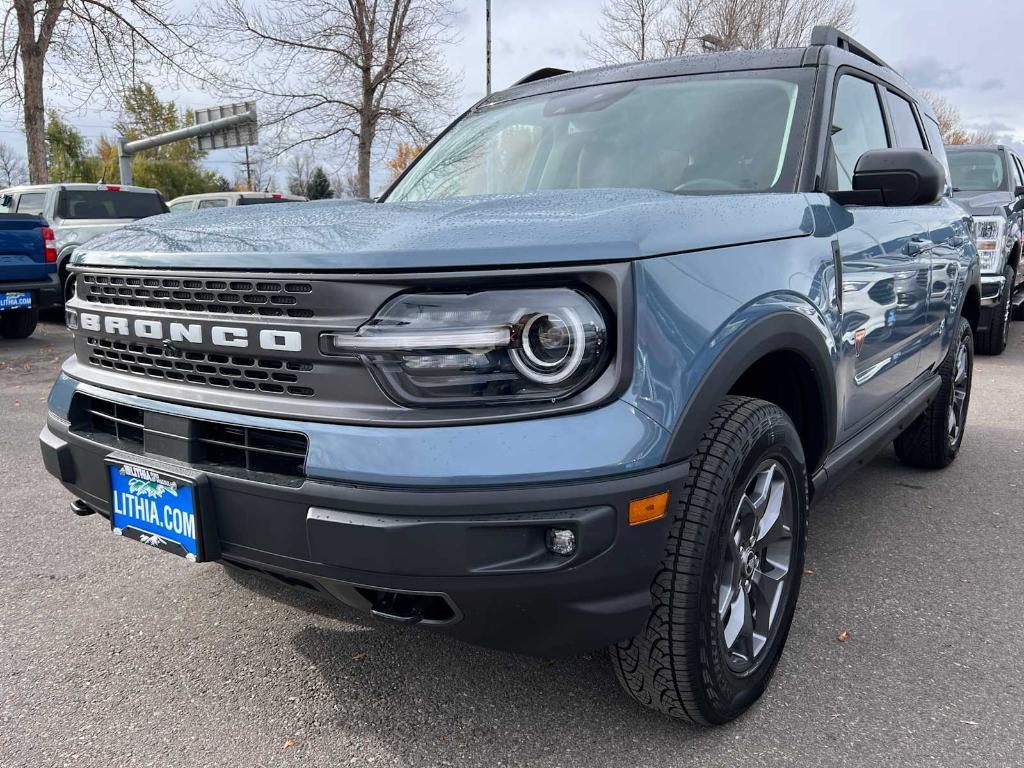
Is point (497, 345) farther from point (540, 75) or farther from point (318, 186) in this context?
point (318, 186)

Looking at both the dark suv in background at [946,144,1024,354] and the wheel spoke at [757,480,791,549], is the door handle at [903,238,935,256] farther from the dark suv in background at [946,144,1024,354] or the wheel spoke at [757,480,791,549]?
the dark suv in background at [946,144,1024,354]

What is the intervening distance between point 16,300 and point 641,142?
25.9ft

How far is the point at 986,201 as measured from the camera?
8109mm

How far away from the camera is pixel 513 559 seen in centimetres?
162

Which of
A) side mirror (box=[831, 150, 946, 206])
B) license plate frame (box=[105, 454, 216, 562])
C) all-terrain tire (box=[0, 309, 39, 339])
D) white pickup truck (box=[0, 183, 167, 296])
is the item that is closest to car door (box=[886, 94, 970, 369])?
side mirror (box=[831, 150, 946, 206])

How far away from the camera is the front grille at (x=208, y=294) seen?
1740 millimetres

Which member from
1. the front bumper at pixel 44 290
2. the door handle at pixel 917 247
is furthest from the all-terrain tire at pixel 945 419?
the front bumper at pixel 44 290

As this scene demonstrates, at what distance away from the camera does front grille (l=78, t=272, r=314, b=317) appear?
174 cm

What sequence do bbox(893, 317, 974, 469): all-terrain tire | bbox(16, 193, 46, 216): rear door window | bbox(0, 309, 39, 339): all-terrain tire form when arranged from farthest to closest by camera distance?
bbox(16, 193, 46, 216): rear door window → bbox(0, 309, 39, 339): all-terrain tire → bbox(893, 317, 974, 469): all-terrain tire

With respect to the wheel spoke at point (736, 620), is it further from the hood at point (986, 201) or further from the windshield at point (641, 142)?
the hood at point (986, 201)

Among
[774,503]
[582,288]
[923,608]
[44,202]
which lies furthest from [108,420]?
[44,202]

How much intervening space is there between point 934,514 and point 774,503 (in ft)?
6.45

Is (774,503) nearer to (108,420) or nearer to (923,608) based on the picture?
(923,608)

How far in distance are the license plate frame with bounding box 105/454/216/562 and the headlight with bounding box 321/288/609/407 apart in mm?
553
